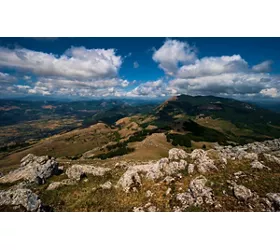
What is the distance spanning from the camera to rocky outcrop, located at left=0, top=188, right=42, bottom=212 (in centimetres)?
2322

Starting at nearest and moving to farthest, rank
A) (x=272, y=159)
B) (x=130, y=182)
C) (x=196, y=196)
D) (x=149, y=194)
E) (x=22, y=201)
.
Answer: (x=22, y=201) < (x=196, y=196) < (x=149, y=194) < (x=130, y=182) < (x=272, y=159)

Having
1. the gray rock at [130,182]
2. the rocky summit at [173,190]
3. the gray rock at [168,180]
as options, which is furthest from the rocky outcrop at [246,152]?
the gray rock at [130,182]

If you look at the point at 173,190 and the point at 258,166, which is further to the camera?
the point at 258,166

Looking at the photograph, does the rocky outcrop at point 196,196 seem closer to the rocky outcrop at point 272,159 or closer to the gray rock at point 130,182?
the gray rock at point 130,182

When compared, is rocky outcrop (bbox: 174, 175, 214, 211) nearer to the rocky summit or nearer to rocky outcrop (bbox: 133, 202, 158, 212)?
the rocky summit

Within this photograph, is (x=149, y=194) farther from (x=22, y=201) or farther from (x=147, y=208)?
(x=22, y=201)

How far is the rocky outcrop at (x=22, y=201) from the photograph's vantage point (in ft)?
76.2

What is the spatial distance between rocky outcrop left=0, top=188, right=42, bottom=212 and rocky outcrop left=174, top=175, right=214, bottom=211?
18.9 m

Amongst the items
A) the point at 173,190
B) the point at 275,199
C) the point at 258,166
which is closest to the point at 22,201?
the point at 173,190

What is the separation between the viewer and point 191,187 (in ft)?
85.1

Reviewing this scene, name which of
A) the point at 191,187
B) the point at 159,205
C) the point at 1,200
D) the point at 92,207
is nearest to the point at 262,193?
the point at 191,187

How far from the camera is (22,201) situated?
78.0 feet

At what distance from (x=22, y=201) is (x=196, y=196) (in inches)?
946

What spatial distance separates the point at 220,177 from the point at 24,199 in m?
29.6
